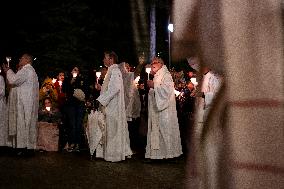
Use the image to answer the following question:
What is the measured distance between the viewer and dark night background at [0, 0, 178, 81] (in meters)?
28.2

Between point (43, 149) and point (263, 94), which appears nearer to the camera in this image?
point (263, 94)

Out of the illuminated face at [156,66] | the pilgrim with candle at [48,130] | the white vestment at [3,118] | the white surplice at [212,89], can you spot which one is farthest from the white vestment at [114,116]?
the white surplice at [212,89]

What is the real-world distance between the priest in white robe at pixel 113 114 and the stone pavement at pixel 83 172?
377 millimetres

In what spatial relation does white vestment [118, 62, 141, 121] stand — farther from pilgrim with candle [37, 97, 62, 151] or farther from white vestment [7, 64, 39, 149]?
white vestment [7, 64, 39, 149]

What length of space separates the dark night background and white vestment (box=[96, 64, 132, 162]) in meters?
15.4

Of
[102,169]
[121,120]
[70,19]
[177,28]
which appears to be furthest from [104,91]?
[70,19]

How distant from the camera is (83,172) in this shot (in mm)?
10234

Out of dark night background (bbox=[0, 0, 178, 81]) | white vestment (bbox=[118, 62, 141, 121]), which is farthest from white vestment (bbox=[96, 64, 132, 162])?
dark night background (bbox=[0, 0, 178, 81])

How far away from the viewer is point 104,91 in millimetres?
12836

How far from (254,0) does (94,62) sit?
29618mm

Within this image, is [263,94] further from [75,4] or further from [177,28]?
[75,4]

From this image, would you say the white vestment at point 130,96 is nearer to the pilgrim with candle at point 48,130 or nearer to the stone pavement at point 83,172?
the pilgrim with candle at point 48,130

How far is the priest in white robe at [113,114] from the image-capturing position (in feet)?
41.5

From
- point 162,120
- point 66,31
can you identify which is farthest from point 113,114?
point 66,31
